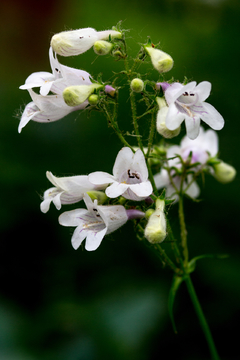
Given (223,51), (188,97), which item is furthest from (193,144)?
(223,51)

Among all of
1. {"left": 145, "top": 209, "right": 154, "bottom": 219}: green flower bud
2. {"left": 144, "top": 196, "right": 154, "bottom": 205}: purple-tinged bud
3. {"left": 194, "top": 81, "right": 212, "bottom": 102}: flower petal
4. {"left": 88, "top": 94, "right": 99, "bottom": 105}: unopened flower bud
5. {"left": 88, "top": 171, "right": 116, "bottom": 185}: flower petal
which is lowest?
{"left": 145, "top": 209, "right": 154, "bottom": 219}: green flower bud

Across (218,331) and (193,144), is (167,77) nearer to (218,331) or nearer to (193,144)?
(193,144)

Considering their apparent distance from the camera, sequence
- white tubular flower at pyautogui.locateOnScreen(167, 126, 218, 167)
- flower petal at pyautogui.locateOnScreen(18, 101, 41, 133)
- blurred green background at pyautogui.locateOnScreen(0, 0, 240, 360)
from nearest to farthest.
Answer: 1. flower petal at pyautogui.locateOnScreen(18, 101, 41, 133)
2. white tubular flower at pyautogui.locateOnScreen(167, 126, 218, 167)
3. blurred green background at pyautogui.locateOnScreen(0, 0, 240, 360)

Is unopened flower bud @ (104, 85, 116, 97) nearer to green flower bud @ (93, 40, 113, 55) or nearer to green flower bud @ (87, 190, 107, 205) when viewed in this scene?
green flower bud @ (93, 40, 113, 55)

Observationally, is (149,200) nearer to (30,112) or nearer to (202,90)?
(202,90)

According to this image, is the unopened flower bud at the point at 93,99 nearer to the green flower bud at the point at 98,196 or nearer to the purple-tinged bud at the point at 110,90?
the purple-tinged bud at the point at 110,90

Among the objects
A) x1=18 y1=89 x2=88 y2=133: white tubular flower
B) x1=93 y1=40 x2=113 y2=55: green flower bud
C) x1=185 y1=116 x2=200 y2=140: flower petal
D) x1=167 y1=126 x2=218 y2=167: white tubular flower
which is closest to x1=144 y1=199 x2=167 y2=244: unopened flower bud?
x1=185 y1=116 x2=200 y2=140: flower petal

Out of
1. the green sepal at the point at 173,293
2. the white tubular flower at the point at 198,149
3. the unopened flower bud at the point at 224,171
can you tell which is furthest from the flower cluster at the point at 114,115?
the unopened flower bud at the point at 224,171
